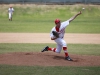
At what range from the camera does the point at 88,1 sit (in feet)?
195

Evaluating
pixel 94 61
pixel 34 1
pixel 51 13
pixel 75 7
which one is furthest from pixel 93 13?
pixel 94 61

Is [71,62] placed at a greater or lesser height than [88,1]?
lesser

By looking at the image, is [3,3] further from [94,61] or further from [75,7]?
[94,61]

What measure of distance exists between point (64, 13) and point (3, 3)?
512 inches

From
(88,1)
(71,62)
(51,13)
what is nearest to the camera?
(71,62)

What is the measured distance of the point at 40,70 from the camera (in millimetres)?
10969

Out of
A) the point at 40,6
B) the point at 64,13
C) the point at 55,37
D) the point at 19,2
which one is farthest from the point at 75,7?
the point at 55,37

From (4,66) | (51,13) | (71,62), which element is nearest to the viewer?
(4,66)

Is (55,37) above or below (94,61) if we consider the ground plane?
above

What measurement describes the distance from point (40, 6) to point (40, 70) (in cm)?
4743

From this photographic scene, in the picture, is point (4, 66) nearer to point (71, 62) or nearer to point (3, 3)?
point (71, 62)

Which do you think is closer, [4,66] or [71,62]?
[4,66]

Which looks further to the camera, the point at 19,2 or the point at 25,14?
the point at 19,2

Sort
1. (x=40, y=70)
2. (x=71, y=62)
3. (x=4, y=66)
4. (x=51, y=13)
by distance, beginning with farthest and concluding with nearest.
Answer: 1. (x=51, y=13)
2. (x=71, y=62)
3. (x=4, y=66)
4. (x=40, y=70)
